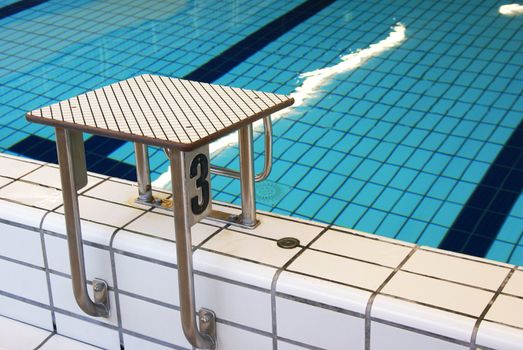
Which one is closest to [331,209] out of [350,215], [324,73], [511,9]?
[350,215]

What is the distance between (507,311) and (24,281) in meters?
1.25

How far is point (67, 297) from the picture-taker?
2.19 metres

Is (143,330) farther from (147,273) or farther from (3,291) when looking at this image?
(3,291)

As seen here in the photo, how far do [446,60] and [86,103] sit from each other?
3999 mm

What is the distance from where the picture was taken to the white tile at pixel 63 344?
2223mm

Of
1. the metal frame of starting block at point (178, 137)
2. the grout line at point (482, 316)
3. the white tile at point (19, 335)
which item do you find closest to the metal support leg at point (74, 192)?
the metal frame of starting block at point (178, 137)

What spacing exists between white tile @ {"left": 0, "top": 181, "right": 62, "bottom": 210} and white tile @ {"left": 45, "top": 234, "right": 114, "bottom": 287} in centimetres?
10

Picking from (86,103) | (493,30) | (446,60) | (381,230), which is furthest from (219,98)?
(493,30)

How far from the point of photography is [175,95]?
196cm

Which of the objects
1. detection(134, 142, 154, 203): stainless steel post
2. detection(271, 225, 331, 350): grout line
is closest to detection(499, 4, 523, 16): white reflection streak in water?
detection(134, 142, 154, 203): stainless steel post

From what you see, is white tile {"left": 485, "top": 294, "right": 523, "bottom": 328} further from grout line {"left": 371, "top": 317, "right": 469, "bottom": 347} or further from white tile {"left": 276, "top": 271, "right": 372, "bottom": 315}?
white tile {"left": 276, "top": 271, "right": 372, "bottom": 315}

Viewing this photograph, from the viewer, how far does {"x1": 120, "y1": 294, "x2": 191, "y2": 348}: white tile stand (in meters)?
2.02

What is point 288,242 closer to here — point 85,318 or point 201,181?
point 201,181

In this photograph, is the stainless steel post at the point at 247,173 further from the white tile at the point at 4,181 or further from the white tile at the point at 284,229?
the white tile at the point at 4,181
